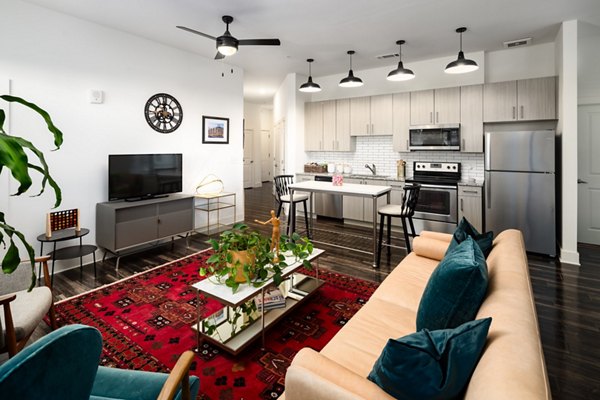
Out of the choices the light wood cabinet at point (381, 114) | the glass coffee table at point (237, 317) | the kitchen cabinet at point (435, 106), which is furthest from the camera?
the light wood cabinet at point (381, 114)

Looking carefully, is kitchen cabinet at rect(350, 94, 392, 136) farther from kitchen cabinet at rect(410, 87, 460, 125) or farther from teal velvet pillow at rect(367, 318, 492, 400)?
teal velvet pillow at rect(367, 318, 492, 400)

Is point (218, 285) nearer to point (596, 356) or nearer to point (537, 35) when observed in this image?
point (596, 356)

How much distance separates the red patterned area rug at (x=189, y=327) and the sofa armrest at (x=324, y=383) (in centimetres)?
90

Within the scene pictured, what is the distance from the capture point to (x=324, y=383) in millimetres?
1130

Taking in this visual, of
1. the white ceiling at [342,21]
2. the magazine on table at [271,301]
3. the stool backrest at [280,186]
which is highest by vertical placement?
the white ceiling at [342,21]

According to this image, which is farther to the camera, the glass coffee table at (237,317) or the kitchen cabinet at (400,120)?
the kitchen cabinet at (400,120)

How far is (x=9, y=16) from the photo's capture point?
11.1 ft

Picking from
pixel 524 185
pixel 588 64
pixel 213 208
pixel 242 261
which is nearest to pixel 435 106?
pixel 524 185

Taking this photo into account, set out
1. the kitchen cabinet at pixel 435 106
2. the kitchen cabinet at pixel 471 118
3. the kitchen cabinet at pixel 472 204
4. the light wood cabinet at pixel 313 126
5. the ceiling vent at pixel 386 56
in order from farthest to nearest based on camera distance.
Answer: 1. the light wood cabinet at pixel 313 126
2. the ceiling vent at pixel 386 56
3. the kitchen cabinet at pixel 435 106
4. the kitchen cabinet at pixel 471 118
5. the kitchen cabinet at pixel 472 204

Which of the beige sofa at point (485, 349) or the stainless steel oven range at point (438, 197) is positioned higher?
the stainless steel oven range at point (438, 197)

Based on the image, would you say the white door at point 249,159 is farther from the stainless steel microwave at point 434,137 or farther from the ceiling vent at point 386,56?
the stainless steel microwave at point 434,137

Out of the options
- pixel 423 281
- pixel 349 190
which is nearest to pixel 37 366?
pixel 423 281

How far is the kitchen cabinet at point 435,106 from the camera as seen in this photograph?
5.31 meters

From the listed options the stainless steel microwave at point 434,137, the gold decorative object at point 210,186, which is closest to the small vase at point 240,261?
the gold decorative object at point 210,186
